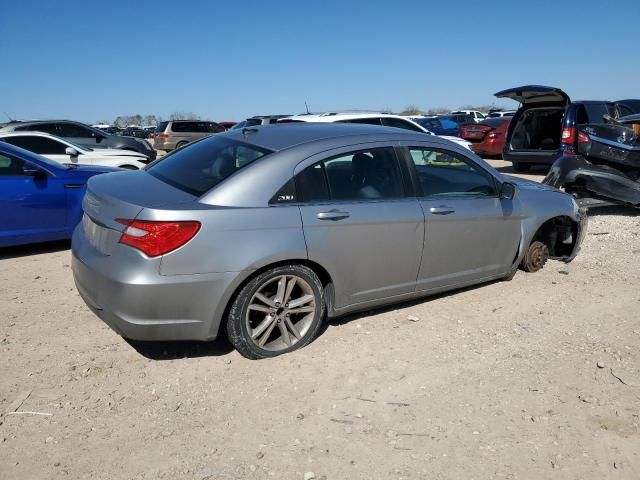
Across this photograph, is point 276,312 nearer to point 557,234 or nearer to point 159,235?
point 159,235

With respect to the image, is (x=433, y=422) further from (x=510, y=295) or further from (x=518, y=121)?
(x=518, y=121)

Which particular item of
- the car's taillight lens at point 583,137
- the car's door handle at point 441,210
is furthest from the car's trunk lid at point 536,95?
the car's door handle at point 441,210

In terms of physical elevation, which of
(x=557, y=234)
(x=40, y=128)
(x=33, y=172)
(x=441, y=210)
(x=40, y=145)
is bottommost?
(x=557, y=234)

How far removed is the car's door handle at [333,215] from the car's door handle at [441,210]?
783 millimetres

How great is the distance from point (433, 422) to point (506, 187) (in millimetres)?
2346

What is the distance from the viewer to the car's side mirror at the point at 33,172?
576cm

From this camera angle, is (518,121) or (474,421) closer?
(474,421)

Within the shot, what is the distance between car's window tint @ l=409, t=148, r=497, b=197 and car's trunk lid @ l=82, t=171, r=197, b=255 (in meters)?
1.82

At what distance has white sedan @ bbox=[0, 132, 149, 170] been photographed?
9.17 m

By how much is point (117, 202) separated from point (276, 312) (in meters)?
1.22

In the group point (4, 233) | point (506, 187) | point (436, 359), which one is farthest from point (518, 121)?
point (4, 233)

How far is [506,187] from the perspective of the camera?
444cm

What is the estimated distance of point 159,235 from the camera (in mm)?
3008

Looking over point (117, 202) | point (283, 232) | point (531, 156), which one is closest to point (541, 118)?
point (531, 156)
